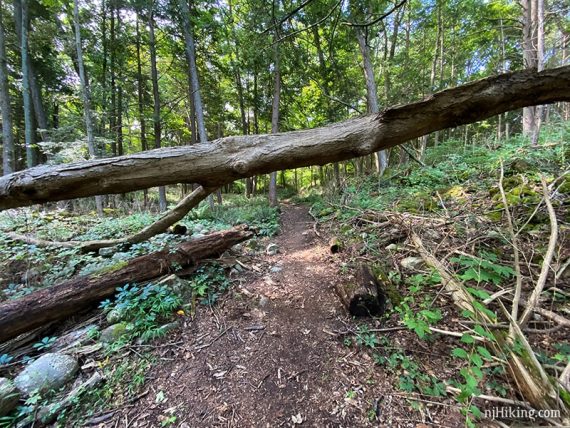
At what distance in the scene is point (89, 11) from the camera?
364 inches

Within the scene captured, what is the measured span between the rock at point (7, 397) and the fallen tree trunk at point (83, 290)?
0.74 metres

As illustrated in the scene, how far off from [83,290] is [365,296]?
3177 millimetres

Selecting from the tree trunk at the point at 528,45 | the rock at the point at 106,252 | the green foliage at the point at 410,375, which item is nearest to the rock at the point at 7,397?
the rock at the point at 106,252

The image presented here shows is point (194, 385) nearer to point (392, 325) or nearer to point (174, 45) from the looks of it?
point (392, 325)

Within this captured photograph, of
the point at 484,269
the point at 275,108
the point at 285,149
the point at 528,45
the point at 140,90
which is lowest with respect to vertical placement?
the point at 484,269

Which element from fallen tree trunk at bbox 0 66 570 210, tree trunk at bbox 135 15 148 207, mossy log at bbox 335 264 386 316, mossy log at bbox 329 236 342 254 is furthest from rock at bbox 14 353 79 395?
tree trunk at bbox 135 15 148 207

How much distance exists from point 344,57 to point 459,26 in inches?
204

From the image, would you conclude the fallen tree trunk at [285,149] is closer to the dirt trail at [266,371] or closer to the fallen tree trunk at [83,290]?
the fallen tree trunk at [83,290]

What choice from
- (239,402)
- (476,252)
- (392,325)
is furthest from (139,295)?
(476,252)

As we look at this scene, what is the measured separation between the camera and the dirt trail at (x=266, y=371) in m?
1.71

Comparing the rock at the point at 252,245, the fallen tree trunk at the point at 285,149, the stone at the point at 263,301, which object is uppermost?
the fallen tree trunk at the point at 285,149

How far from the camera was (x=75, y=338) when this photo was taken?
2.31 metres

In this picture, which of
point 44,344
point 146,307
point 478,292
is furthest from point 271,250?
point 478,292

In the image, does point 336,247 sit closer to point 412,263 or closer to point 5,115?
point 412,263
